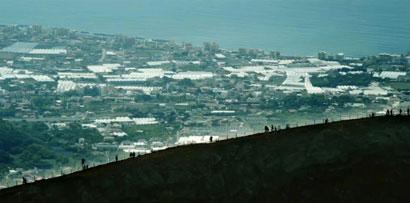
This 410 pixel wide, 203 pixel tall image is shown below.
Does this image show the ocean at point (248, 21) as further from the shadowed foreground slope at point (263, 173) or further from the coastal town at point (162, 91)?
the shadowed foreground slope at point (263, 173)

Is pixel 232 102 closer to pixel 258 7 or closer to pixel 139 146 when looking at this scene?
pixel 139 146

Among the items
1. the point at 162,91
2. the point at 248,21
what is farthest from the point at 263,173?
the point at 248,21

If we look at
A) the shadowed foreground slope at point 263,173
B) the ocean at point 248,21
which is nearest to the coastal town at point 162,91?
the ocean at point 248,21

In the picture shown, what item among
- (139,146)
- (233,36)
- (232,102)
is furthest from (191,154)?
(233,36)

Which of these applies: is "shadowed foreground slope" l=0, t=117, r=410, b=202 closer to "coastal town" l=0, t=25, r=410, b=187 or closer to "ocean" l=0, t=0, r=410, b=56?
"coastal town" l=0, t=25, r=410, b=187

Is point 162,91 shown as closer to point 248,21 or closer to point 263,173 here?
point 263,173

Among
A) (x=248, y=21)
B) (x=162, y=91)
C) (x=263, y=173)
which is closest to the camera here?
(x=263, y=173)

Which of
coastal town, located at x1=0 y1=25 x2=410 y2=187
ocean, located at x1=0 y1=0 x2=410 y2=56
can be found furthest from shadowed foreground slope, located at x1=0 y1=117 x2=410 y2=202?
ocean, located at x1=0 y1=0 x2=410 y2=56
